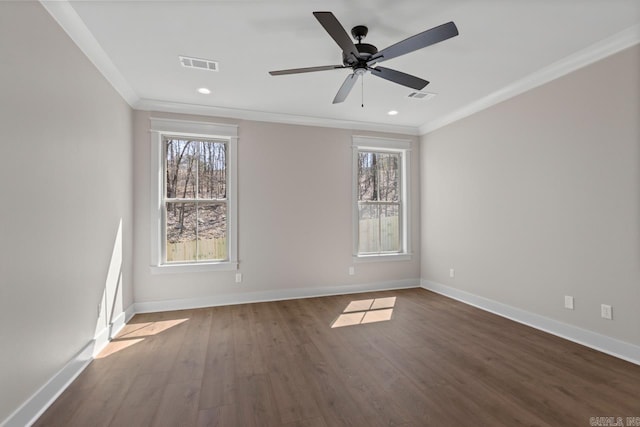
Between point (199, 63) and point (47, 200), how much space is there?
1.77 meters

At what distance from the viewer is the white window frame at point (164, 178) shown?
389 centimetres

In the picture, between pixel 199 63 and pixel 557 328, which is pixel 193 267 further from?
pixel 557 328

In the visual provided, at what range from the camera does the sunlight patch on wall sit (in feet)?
11.5

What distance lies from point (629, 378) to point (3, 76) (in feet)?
14.9

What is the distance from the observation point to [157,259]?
3889mm

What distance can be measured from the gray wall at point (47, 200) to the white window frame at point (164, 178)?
0.92 metres

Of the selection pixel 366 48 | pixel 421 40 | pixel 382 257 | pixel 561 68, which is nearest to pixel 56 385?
pixel 366 48

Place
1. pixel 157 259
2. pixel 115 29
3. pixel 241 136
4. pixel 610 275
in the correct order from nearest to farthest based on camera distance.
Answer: pixel 115 29
pixel 610 275
pixel 157 259
pixel 241 136

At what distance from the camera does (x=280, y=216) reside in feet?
14.4

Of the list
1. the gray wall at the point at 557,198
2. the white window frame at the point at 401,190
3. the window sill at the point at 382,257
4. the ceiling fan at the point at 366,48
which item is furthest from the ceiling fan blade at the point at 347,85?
the window sill at the point at 382,257

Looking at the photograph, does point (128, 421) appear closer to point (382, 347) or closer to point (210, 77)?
point (382, 347)

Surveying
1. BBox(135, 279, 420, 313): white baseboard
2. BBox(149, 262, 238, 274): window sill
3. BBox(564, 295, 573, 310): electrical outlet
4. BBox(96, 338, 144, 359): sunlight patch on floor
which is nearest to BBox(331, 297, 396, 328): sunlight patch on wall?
BBox(135, 279, 420, 313): white baseboard

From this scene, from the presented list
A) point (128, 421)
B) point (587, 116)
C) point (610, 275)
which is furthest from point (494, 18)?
point (128, 421)

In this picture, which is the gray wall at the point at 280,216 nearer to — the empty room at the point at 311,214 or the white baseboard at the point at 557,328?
the empty room at the point at 311,214
